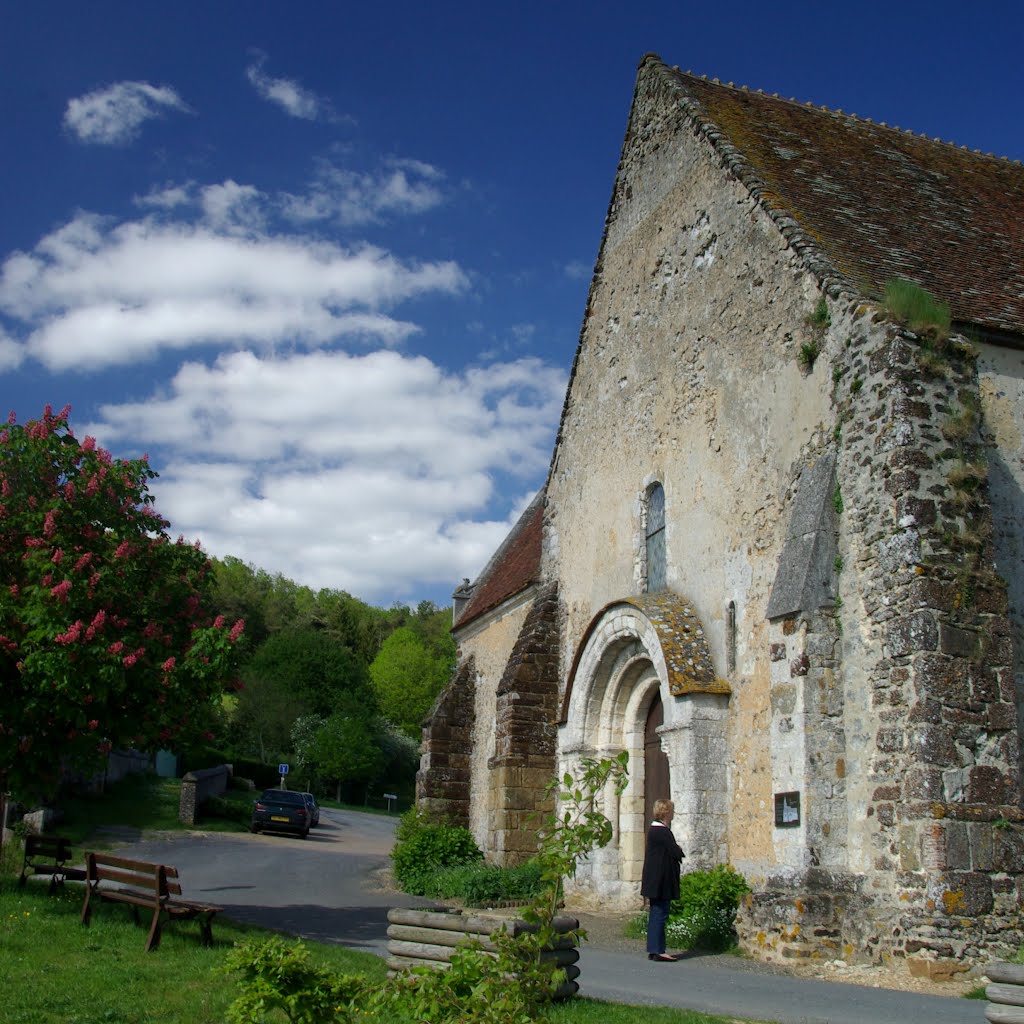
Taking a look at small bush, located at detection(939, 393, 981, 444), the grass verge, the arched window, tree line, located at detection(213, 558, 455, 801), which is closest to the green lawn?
the grass verge

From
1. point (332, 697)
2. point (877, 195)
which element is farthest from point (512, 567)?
point (332, 697)

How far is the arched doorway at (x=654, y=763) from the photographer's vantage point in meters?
13.5

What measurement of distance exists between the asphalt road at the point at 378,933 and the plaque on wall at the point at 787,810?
133 centimetres

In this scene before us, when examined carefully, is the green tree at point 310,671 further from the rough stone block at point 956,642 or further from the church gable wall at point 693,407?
the rough stone block at point 956,642

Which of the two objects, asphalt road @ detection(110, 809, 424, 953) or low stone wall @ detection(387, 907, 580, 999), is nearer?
low stone wall @ detection(387, 907, 580, 999)

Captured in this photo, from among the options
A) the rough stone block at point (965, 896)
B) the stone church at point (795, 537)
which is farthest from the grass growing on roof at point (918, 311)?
the rough stone block at point (965, 896)

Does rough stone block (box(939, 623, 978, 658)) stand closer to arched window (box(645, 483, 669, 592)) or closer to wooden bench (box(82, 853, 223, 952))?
arched window (box(645, 483, 669, 592))

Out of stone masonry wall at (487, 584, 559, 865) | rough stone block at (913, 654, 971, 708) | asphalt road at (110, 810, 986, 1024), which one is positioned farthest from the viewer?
stone masonry wall at (487, 584, 559, 865)

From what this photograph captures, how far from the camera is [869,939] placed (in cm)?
876

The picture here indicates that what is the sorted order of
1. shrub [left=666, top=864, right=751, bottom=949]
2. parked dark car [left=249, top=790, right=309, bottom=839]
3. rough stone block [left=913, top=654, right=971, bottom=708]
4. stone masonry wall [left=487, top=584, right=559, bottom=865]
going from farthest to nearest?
parked dark car [left=249, top=790, right=309, bottom=839], stone masonry wall [left=487, top=584, right=559, bottom=865], shrub [left=666, top=864, right=751, bottom=949], rough stone block [left=913, top=654, right=971, bottom=708]

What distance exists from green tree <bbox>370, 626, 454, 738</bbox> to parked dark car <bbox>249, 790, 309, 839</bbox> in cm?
3288

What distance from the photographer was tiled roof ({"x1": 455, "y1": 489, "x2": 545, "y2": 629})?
63.1ft

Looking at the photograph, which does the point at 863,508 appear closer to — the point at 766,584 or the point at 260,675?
the point at 766,584

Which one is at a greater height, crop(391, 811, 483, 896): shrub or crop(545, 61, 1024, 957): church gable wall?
crop(545, 61, 1024, 957): church gable wall
